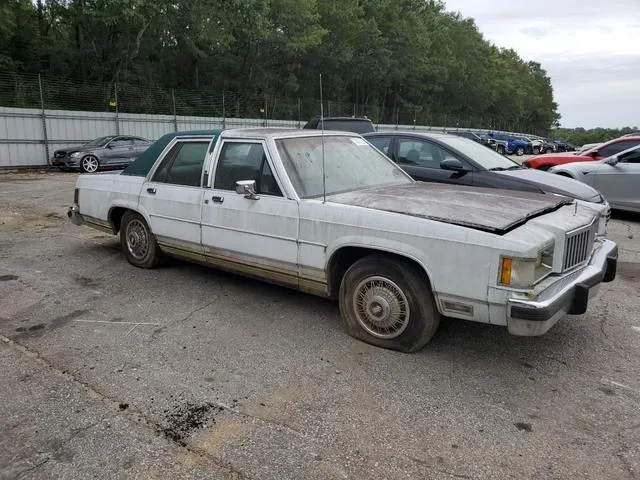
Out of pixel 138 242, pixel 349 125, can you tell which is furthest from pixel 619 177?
pixel 138 242

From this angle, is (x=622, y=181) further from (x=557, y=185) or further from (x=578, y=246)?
(x=578, y=246)

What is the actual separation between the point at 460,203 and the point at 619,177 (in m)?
7.29

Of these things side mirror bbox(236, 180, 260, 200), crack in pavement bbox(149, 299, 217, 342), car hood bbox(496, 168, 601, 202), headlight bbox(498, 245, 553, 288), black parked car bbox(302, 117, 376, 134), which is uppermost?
black parked car bbox(302, 117, 376, 134)

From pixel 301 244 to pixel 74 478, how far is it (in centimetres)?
224

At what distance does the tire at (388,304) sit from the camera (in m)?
3.67

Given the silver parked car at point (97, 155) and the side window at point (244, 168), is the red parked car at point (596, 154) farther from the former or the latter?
the silver parked car at point (97, 155)

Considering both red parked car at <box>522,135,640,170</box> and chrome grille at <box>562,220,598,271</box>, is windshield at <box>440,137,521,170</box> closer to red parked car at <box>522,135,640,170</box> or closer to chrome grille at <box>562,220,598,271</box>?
chrome grille at <box>562,220,598,271</box>

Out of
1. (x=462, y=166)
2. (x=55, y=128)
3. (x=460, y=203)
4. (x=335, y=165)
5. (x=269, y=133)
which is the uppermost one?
(x=55, y=128)

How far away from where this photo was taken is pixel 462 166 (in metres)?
7.15

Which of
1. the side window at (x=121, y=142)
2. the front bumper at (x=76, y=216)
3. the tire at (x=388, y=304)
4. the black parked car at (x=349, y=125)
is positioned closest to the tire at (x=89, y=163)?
the side window at (x=121, y=142)

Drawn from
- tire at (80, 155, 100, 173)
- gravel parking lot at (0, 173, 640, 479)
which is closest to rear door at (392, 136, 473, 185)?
gravel parking lot at (0, 173, 640, 479)

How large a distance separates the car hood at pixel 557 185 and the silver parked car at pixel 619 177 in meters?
3.10

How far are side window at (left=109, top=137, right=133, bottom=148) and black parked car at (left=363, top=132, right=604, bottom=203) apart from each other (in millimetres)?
13834

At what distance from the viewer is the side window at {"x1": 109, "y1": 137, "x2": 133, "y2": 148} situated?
19216 mm
